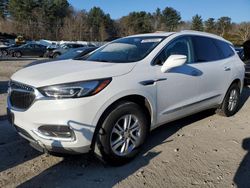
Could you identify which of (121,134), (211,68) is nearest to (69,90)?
(121,134)

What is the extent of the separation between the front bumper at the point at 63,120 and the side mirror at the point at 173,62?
133cm

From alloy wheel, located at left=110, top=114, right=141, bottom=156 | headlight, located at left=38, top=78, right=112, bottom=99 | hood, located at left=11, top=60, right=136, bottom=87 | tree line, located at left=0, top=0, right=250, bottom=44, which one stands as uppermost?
tree line, located at left=0, top=0, right=250, bottom=44

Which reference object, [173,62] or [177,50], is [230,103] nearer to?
[177,50]

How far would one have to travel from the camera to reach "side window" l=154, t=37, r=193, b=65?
14.8 ft

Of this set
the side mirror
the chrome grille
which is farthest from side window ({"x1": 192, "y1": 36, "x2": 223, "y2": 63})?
the chrome grille

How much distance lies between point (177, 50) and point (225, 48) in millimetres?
1850

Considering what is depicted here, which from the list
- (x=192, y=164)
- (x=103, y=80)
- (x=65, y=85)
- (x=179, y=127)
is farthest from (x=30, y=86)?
(x=179, y=127)

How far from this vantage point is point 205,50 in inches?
218

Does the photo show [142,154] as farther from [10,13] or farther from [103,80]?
[10,13]

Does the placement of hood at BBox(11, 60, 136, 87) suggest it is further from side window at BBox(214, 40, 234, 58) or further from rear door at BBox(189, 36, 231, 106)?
side window at BBox(214, 40, 234, 58)

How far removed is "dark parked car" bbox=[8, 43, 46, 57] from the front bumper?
2918cm

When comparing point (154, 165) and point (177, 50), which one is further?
point (177, 50)

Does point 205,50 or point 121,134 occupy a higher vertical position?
point 205,50

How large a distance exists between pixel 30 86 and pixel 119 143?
4.27 feet
